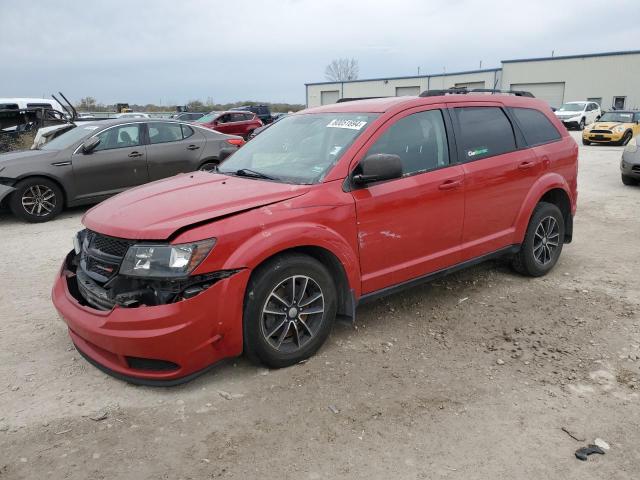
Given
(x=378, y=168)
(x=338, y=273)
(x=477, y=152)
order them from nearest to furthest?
(x=378, y=168)
(x=338, y=273)
(x=477, y=152)

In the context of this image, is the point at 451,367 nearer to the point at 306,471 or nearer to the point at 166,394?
the point at 306,471

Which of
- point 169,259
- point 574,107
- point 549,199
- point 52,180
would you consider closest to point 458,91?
point 549,199

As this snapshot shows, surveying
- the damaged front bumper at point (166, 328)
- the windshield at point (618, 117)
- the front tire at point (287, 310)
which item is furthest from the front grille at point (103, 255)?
the windshield at point (618, 117)

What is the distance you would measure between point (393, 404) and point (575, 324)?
191 cm

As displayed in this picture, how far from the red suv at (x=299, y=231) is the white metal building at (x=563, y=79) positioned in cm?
3970

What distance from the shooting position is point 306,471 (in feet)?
8.21

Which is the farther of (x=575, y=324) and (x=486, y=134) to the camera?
(x=486, y=134)

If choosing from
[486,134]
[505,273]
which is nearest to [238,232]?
[486,134]

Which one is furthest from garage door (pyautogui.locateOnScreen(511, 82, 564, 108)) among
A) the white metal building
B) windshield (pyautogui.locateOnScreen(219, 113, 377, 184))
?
windshield (pyautogui.locateOnScreen(219, 113, 377, 184))

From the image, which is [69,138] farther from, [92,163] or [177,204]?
[177,204]

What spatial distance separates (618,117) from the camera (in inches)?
835

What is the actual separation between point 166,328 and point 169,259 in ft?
1.26

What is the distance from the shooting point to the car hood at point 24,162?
7.70 metres

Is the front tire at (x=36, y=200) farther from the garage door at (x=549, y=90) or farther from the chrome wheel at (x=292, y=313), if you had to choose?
the garage door at (x=549, y=90)
